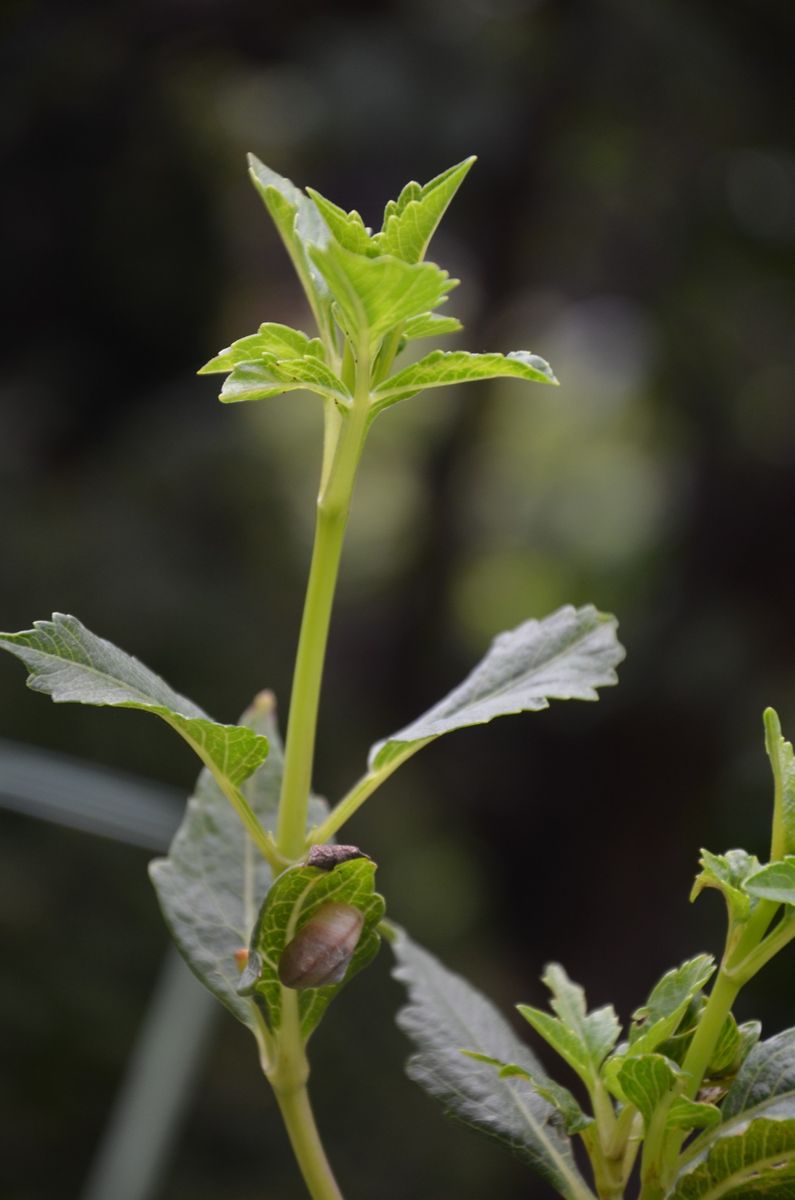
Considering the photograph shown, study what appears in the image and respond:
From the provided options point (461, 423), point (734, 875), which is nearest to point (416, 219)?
point (734, 875)

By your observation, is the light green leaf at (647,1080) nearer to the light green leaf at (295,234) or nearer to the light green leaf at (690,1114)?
the light green leaf at (690,1114)

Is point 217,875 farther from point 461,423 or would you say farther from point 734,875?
point 461,423

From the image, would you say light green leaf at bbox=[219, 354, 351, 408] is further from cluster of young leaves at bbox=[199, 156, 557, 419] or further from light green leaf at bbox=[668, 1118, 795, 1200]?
light green leaf at bbox=[668, 1118, 795, 1200]

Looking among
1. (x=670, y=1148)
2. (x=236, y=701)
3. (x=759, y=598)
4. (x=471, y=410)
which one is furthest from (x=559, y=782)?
(x=670, y=1148)

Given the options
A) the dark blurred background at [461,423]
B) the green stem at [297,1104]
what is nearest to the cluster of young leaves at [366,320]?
the green stem at [297,1104]

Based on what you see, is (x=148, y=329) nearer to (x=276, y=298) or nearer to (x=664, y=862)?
(x=276, y=298)

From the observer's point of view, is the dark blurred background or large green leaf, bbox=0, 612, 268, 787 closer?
large green leaf, bbox=0, 612, 268, 787

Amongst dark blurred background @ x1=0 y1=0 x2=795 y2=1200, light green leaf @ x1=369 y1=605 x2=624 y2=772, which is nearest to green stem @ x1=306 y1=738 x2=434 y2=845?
light green leaf @ x1=369 y1=605 x2=624 y2=772
